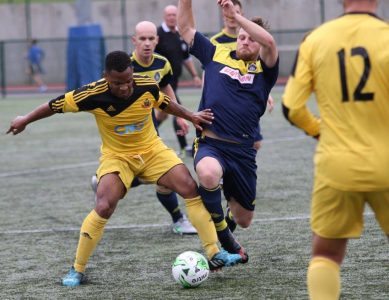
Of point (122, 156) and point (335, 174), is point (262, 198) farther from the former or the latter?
point (335, 174)

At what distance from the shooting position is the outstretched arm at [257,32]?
20.0 feet

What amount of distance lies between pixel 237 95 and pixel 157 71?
6.50 ft

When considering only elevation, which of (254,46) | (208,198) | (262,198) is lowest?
(262,198)

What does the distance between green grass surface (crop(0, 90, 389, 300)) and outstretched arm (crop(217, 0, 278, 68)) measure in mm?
1545

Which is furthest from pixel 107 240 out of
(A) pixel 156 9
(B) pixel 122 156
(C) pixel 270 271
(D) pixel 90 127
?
(A) pixel 156 9

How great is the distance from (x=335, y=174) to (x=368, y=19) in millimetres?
762

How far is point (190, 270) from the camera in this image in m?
6.33

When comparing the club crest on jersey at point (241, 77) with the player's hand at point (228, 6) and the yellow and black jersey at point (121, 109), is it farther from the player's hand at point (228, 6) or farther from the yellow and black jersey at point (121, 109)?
the player's hand at point (228, 6)

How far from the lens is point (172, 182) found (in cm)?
706

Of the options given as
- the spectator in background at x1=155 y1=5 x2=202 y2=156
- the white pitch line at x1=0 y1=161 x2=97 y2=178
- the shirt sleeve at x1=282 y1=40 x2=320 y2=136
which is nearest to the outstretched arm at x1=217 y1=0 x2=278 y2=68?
the shirt sleeve at x1=282 y1=40 x2=320 y2=136

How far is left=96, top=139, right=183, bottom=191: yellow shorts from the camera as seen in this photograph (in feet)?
23.3

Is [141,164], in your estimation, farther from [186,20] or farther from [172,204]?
[172,204]

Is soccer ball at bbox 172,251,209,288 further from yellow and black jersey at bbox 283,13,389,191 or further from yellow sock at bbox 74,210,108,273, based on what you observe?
yellow and black jersey at bbox 283,13,389,191

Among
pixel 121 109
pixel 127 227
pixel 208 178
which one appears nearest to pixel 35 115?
pixel 121 109
